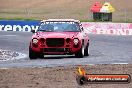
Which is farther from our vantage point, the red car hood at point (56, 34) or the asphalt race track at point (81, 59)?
the red car hood at point (56, 34)

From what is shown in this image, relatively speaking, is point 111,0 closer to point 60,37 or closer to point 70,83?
point 60,37

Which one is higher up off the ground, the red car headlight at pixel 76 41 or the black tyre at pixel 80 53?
the red car headlight at pixel 76 41

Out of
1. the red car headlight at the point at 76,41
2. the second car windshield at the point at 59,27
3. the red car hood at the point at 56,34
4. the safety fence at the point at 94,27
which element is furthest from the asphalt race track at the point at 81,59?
the safety fence at the point at 94,27

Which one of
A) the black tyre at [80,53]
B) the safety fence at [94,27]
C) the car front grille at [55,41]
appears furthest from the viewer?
the safety fence at [94,27]

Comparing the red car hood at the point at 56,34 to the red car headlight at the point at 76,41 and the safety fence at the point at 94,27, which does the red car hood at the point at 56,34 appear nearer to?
the red car headlight at the point at 76,41

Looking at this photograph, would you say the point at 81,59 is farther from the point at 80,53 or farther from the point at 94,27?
the point at 94,27

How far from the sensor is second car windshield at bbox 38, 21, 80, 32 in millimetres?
21000

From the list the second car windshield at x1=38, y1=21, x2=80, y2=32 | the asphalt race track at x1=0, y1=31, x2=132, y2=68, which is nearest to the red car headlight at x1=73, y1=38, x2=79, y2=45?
the asphalt race track at x1=0, y1=31, x2=132, y2=68

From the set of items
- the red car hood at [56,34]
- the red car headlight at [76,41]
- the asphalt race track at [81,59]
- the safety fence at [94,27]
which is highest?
the red car hood at [56,34]

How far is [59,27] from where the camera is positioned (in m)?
21.1

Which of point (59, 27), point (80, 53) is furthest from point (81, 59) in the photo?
point (59, 27)

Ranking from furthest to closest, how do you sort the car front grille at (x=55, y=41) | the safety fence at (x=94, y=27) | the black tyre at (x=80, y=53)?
the safety fence at (x=94, y=27) → the black tyre at (x=80, y=53) → the car front grille at (x=55, y=41)

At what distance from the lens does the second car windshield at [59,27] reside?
2100cm

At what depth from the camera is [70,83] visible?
40.3 feet
